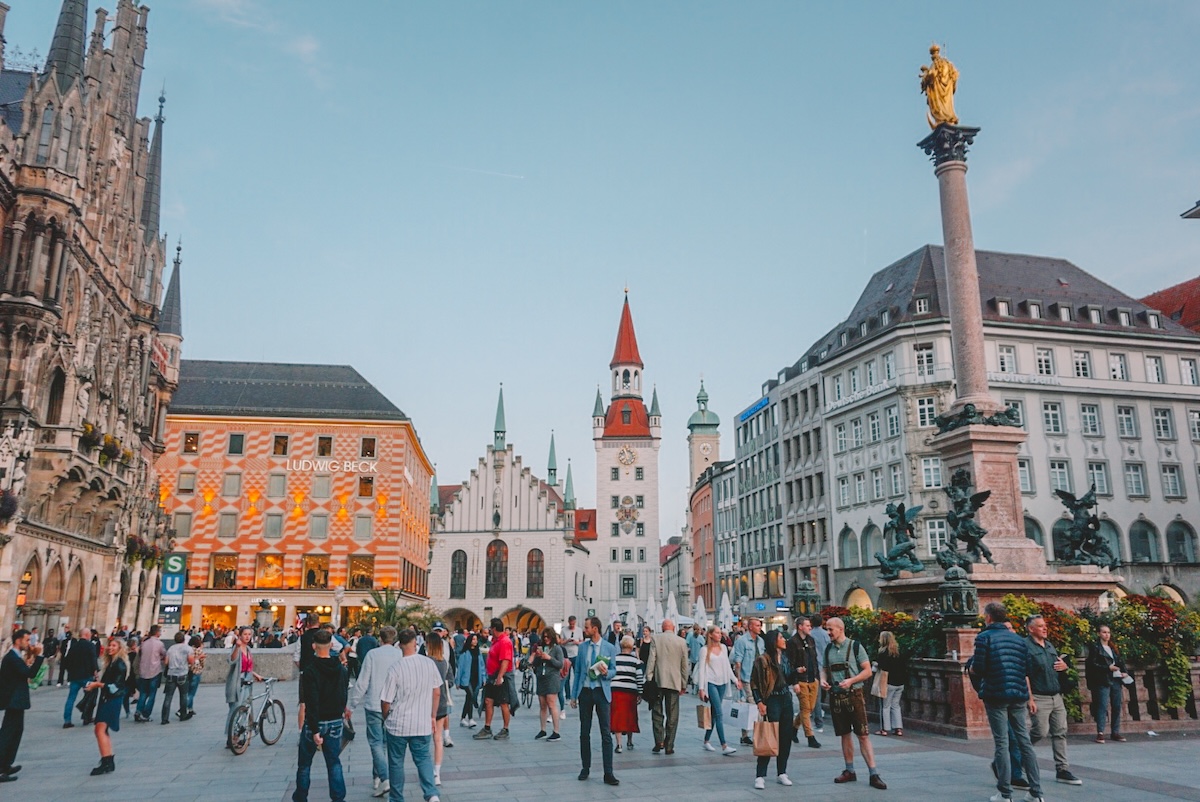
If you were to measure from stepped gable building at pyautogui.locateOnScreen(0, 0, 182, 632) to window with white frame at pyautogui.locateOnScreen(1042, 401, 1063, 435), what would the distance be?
1715 inches

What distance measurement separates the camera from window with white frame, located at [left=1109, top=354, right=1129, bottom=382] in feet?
157

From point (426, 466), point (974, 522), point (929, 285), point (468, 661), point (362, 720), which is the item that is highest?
point (929, 285)

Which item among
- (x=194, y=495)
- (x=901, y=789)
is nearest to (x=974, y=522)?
(x=901, y=789)

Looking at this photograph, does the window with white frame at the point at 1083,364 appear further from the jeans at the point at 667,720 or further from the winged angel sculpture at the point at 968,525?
the jeans at the point at 667,720

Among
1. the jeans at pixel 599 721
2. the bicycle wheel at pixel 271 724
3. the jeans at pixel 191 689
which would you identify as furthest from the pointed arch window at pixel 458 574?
the jeans at pixel 599 721

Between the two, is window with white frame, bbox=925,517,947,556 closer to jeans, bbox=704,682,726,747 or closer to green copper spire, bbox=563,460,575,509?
jeans, bbox=704,682,726,747

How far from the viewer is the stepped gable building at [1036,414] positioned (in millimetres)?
44844

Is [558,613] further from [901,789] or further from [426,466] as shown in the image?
[901,789]

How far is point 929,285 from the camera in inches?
1902

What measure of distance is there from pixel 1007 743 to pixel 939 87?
1735cm

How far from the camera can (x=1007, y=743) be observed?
27.7 ft

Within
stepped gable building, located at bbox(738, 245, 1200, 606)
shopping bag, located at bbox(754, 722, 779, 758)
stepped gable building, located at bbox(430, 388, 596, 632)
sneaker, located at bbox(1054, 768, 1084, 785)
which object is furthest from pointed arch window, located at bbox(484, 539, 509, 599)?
sneaker, located at bbox(1054, 768, 1084, 785)

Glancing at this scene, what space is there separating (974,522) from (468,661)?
406 inches

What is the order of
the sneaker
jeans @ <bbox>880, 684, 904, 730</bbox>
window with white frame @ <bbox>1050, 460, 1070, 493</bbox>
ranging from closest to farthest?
the sneaker, jeans @ <bbox>880, 684, 904, 730</bbox>, window with white frame @ <bbox>1050, 460, 1070, 493</bbox>
